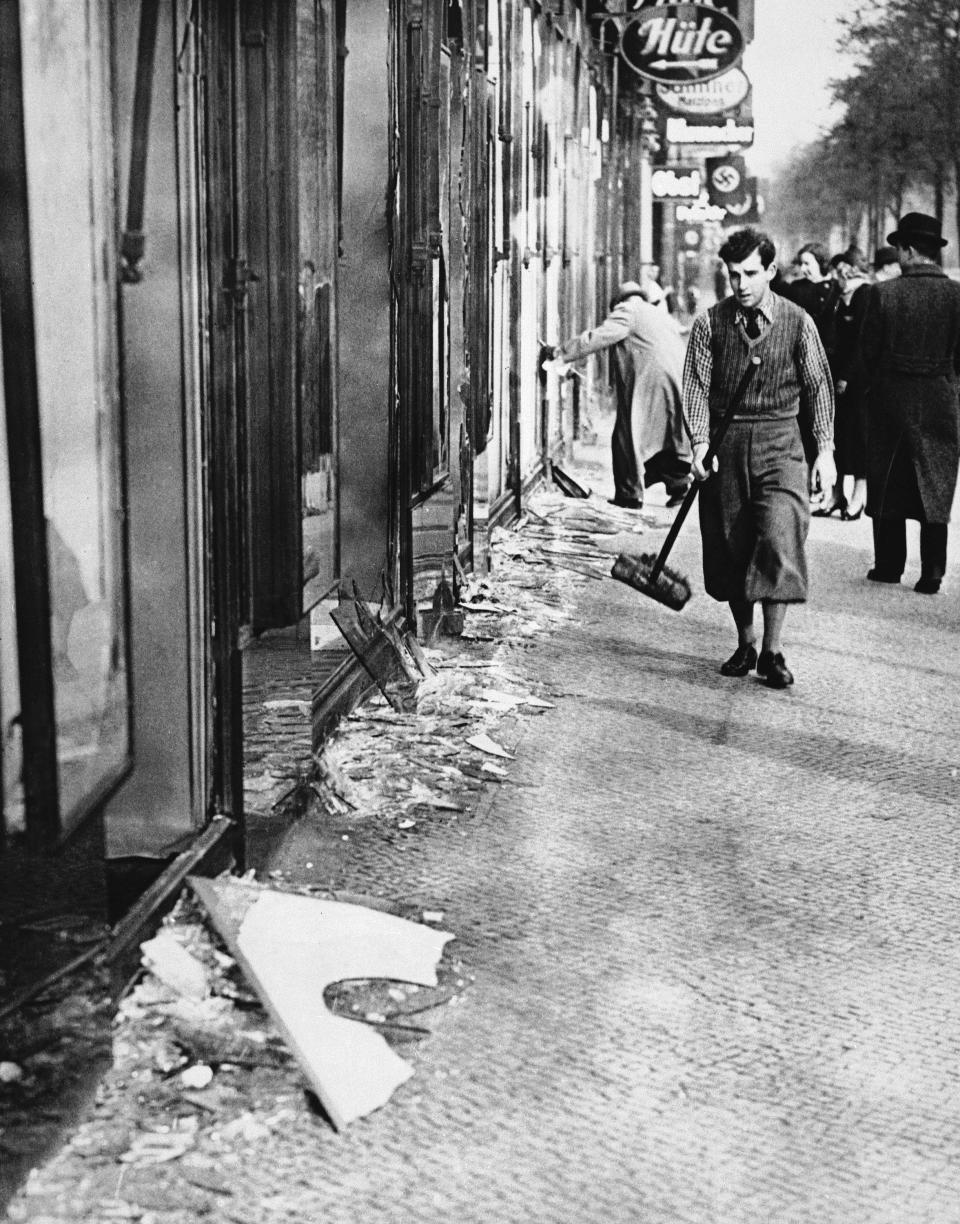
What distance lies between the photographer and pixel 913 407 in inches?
452

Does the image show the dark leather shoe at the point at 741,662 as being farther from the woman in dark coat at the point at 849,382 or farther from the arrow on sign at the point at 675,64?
the arrow on sign at the point at 675,64

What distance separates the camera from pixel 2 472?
336 centimetres

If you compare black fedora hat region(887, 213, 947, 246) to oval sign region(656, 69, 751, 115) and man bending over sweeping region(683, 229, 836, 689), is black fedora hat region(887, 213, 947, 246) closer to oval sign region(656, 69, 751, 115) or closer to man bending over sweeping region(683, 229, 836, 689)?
man bending over sweeping region(683, 229, 836, 689)

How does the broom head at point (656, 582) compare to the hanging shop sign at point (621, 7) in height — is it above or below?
below

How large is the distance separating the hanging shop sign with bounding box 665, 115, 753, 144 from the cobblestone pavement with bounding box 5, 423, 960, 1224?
22.5 metres

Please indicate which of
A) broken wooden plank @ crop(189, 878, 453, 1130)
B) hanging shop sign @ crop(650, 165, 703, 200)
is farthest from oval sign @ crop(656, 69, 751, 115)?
broken wooden plank @ crop(189, 878, 453, 1130)

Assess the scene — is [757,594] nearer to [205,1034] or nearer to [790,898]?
[790,898]

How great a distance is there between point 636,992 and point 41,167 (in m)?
2.49

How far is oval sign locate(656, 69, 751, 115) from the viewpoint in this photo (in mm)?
23688

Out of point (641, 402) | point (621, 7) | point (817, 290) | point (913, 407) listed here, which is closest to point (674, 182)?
point (621, 7)

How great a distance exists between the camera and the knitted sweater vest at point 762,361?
8.48 meters

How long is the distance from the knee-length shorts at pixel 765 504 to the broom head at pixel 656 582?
72 cm

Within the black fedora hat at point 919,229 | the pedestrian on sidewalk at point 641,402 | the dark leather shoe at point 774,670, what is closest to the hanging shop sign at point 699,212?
the pedestrian on sidewalk at point 641,402

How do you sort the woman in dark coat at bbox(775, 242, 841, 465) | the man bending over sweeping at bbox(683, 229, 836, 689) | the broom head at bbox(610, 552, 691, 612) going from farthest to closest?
the woman in dark coat at bbox(775, 242, 841, 465) → the broom head at bbox(610, 552, 691, 612) → the man bending over sweeping at bbox(683, 229, 836, 689)
